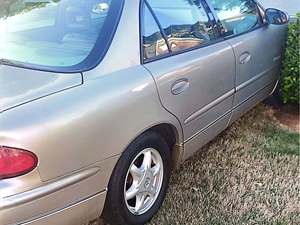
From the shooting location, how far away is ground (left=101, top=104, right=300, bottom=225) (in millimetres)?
3055

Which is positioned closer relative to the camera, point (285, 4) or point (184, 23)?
point (184, 23)

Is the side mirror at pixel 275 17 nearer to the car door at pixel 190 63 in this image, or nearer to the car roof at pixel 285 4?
the car door at pixel 190 63

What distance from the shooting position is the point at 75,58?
2.48 meters

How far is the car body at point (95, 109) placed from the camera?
81.8 inches

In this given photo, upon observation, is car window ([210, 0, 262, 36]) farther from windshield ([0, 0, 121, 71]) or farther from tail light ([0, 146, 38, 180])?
tail light ([0, 146, 38, 180])

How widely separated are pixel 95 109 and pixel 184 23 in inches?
47.7

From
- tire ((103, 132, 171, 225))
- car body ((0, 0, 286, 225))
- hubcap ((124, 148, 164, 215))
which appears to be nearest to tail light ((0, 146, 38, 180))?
car body ((0, 0, 286, 225))

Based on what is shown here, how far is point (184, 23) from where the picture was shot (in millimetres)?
3205

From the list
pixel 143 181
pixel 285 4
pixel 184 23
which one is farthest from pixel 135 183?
pixel 285 4

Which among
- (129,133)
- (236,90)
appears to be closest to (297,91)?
(236,90)

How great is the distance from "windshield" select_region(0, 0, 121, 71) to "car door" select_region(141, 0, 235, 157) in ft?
0.98

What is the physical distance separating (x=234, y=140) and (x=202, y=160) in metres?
0.55

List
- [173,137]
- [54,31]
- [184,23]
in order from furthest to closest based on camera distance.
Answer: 1. [184,23]
2. [173,137]
3. [54,31]

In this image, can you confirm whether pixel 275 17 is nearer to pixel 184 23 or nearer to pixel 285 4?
pixel 184 23
